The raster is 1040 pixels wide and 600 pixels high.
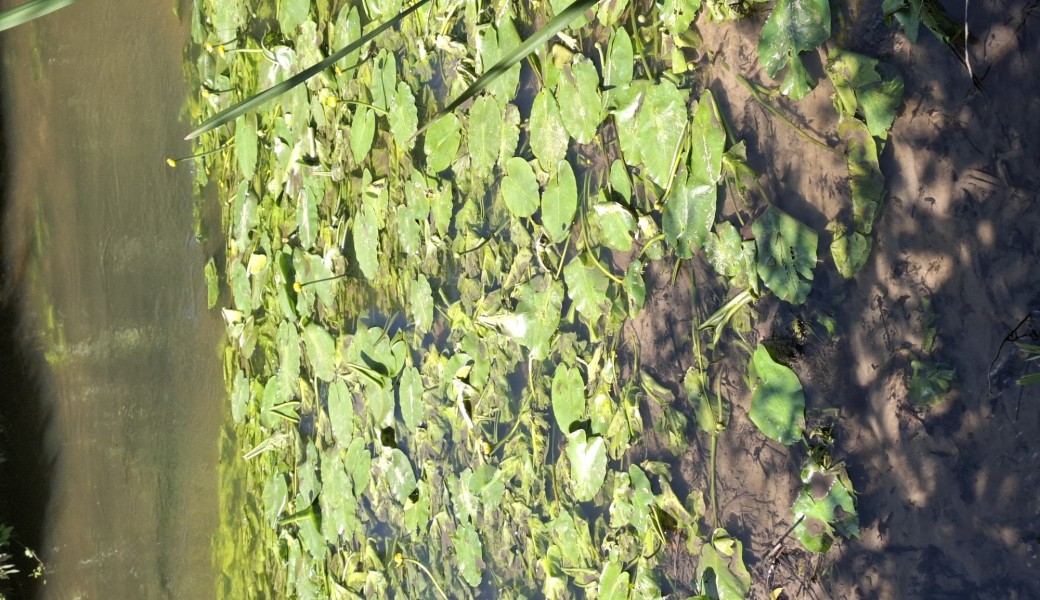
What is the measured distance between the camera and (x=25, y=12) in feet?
1.91

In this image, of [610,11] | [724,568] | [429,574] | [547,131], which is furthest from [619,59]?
[429,574]

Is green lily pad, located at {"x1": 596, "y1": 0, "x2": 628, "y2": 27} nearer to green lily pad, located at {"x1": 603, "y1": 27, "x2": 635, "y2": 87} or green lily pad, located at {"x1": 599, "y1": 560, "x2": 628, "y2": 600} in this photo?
green lily pad, located at {"x1": 603, "y1": 27, "x2": 635, "y2": 87}

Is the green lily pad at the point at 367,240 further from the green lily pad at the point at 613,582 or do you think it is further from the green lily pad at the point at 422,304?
the green lily pad at the point at 613,582

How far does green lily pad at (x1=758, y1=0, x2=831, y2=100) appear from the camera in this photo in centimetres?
101

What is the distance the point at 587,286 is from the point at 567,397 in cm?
19

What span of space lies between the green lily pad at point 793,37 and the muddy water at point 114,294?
69.2 inches

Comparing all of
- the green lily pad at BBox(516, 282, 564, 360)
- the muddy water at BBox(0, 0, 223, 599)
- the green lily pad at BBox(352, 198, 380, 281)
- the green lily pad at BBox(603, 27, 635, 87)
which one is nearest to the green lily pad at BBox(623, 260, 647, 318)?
the green lily pad at BBox(516, 282, 564, 360)

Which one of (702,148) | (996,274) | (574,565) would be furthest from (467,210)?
(996,274)

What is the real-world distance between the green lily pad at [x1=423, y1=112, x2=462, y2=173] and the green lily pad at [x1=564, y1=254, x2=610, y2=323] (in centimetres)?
36

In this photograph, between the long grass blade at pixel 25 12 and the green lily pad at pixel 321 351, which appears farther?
the green lily pad at pixel 321 351

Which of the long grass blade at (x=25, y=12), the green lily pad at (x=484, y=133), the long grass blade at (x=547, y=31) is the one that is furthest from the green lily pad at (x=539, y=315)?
the long grass blade at (x=25, y=12)

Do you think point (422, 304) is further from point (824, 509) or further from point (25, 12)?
point (25, 12)

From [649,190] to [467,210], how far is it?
424 mm

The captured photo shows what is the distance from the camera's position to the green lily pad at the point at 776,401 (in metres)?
1.10
